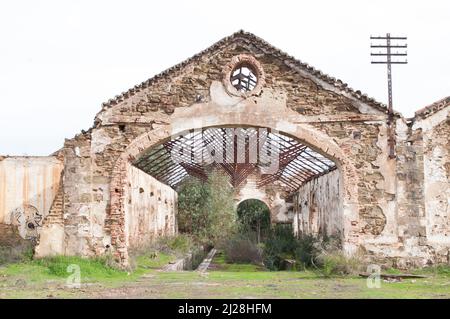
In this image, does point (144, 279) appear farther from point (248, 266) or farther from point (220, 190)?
point (220, 190)

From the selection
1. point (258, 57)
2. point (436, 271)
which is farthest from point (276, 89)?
point (436, 271)

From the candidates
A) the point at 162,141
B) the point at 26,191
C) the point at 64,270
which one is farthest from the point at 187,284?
the point at 26,191

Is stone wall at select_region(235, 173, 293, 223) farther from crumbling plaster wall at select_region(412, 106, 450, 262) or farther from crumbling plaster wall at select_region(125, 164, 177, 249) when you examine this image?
crumbling plaster wall at select_region(412, 106, 450, 262)

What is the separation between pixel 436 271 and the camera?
15.5 meters

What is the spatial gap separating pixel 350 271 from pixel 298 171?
13.2 meters

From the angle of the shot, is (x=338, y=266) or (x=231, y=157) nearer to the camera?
(x=338, y=266)

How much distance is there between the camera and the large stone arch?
1577 cm

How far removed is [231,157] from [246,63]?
1111 cm

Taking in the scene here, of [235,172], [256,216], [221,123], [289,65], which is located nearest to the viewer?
[221,123]

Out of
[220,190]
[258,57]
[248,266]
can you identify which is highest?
[258,57]

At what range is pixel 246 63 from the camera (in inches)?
641

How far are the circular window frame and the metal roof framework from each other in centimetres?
107

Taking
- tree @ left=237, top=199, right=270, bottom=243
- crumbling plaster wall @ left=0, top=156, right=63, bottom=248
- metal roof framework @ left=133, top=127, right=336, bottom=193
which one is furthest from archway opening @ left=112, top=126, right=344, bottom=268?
crumbling plaster wall @ left=0, top=156, right=63, bottom=248

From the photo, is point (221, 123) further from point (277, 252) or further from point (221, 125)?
point (277, 252)
